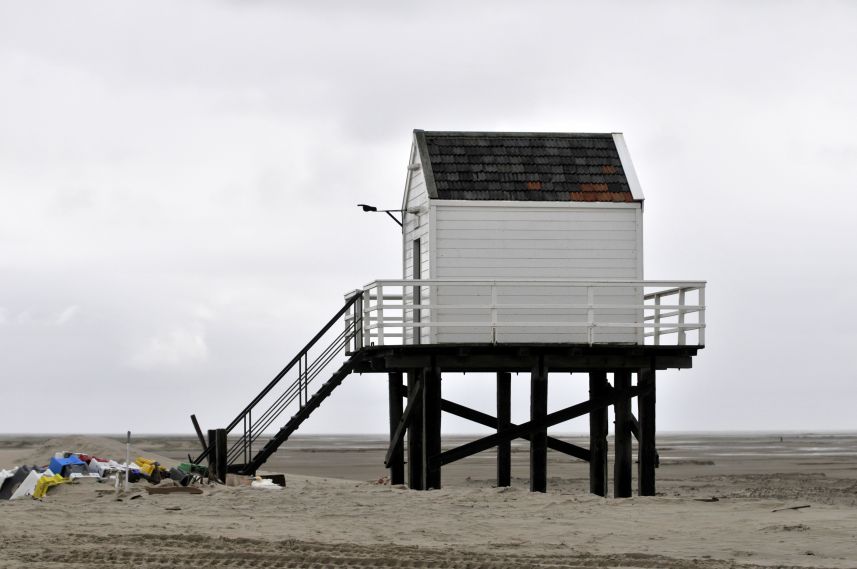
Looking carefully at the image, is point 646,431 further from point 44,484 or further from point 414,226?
point 44,484

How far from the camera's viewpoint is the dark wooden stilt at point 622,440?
76.0ft

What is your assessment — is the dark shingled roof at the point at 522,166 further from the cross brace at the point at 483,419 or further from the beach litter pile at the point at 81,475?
the beach litter pile at the point at 81,475

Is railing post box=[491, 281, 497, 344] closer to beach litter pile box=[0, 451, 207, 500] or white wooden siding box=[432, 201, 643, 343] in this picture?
white wooden siding box=[432, 201, 643, 343]

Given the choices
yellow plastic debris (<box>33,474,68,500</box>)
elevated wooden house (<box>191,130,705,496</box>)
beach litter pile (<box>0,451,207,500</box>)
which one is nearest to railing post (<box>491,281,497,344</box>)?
elevated wooden house (<box>191,130,705,496</box>)

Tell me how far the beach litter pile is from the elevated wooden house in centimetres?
125

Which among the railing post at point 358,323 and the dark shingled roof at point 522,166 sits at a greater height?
the dark shingled roof at point 522,166

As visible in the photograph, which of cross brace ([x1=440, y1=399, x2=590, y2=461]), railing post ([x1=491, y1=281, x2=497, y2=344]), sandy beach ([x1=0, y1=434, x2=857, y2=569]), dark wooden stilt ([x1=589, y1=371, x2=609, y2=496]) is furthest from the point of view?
cross brace ([x1=440, y1=399, x2=590, y2=461])

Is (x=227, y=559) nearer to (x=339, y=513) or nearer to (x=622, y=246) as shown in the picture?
(x=339, y=513)

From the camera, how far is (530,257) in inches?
901

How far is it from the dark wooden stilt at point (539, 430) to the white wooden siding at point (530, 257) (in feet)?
2.14

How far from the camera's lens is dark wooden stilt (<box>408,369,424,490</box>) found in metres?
22.8

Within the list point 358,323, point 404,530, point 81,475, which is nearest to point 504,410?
point 358,323

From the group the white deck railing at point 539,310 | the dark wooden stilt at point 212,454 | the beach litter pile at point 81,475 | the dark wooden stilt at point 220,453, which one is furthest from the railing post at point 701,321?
the beach litter pile at point 81,475

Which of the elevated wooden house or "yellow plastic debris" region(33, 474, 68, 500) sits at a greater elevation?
the elevated wooden house
